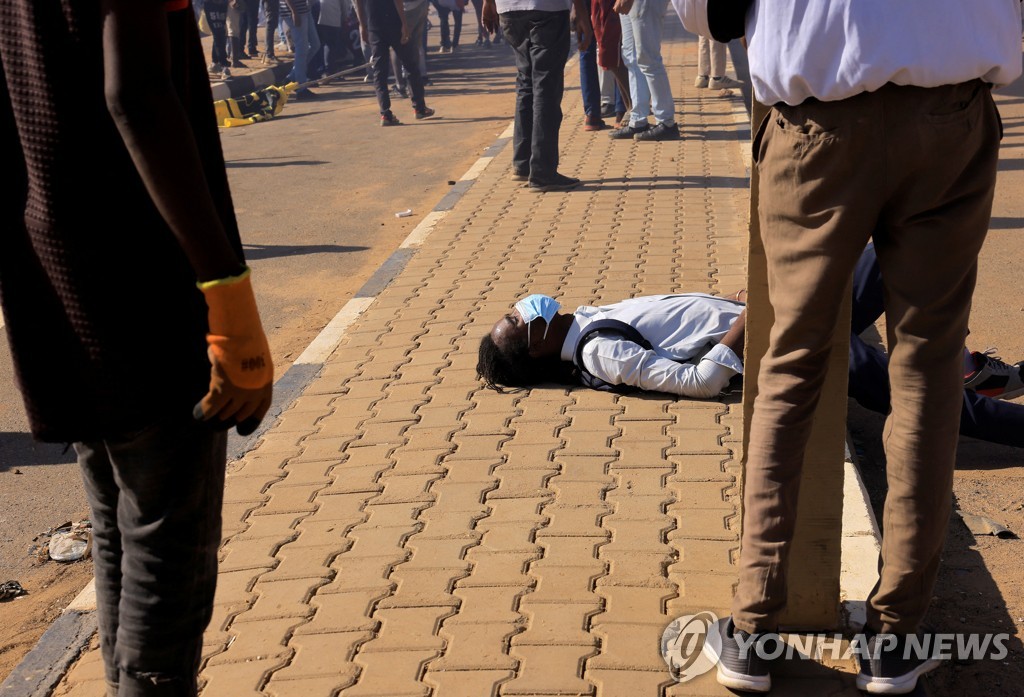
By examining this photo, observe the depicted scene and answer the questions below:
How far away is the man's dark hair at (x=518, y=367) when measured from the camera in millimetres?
5098

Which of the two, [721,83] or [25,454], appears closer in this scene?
[25,454]

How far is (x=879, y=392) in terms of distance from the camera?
4523 millimetres

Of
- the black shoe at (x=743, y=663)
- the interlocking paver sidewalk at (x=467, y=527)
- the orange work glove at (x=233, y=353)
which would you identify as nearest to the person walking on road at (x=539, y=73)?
the interlocking paver sidewalk at (x=467, y=527)

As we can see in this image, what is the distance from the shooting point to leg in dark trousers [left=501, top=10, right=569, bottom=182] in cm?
912

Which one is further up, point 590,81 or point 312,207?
point 590,81

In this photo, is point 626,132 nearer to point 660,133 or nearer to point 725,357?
point 660,133

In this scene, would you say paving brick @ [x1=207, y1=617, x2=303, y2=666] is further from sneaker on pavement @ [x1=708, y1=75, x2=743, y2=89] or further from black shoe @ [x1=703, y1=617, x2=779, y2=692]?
sneaker on pavement @ [x1=708, y1=75, x2=743, y2=89]

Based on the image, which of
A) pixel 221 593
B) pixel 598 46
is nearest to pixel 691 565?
pixel 221 593

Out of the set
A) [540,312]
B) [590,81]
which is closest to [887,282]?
[540,312]

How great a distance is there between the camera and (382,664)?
9.92 ft

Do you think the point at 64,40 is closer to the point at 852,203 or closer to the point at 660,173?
the point at 852,203

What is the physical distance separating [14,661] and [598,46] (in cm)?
957

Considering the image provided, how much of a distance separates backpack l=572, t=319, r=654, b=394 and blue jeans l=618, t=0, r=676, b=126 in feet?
21.1

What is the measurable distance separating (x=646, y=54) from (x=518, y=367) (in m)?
6.73
